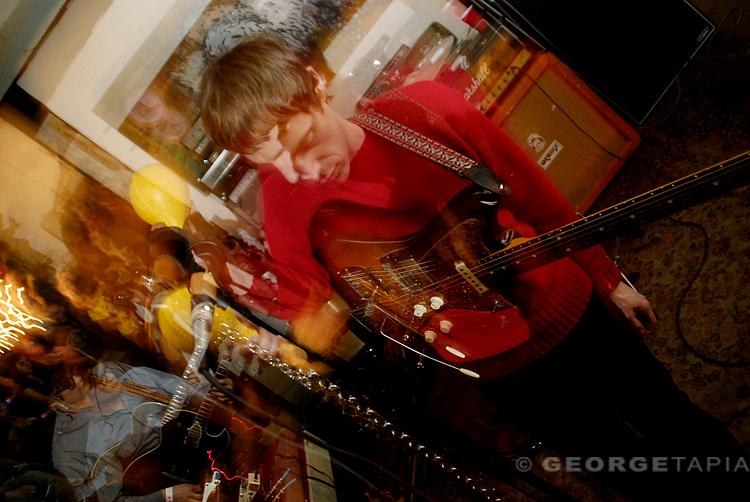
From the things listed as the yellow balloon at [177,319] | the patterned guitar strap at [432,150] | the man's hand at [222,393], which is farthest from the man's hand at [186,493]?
the patterned guitar strap at [432,150]

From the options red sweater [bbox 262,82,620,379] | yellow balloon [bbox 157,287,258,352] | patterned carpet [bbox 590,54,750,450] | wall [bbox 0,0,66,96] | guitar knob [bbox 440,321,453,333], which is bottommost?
yellow balloon [bbox 157,287,258,352]

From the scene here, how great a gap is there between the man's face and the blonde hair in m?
0.02

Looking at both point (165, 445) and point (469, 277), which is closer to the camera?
point (469, 277)

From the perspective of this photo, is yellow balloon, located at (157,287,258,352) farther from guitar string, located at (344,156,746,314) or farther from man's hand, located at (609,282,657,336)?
man's hand, located at (609,282,657,336)

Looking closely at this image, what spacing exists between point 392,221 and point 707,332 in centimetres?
126

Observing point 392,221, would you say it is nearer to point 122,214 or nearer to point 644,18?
point 122,214

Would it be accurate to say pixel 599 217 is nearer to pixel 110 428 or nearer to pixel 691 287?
pixel 691 287

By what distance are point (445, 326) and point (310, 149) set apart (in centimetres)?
66

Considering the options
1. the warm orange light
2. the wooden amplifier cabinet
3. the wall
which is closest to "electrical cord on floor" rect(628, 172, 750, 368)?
the wooden amplifier cabinet

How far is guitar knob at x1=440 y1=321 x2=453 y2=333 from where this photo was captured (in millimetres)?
1017

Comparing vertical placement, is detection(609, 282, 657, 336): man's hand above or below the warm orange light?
above

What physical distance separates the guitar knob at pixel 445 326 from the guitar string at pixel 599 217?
4.5 inches

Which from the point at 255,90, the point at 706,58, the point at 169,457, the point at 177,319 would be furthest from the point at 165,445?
the point at 706,58

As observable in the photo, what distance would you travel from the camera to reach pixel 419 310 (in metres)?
1.09
